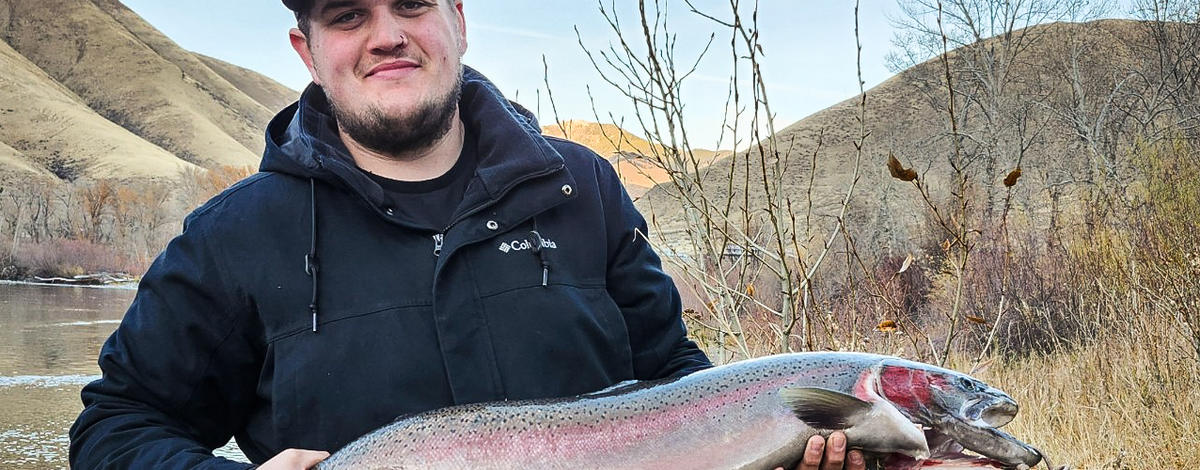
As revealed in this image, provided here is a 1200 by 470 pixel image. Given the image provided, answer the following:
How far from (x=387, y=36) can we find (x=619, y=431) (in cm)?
127

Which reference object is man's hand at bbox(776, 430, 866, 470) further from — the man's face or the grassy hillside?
the grassy hillside

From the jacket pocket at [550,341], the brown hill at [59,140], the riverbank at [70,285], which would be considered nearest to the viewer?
the jacket pocket at [550,341]

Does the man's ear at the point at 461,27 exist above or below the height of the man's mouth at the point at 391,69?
above

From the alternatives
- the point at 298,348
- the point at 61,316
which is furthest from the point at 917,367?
the point at 61,316

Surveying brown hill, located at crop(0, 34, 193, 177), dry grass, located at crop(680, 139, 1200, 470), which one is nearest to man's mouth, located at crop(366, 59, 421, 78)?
dry grass, located at crop(680, 139, 1200, 470)

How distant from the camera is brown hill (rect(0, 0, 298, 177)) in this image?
404ft

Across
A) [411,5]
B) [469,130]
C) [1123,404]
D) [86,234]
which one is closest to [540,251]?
[469,130]

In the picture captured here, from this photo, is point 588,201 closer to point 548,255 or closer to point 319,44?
point 548,255

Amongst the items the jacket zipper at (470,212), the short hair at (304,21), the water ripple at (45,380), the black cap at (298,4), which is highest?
the black cap at (298,4)

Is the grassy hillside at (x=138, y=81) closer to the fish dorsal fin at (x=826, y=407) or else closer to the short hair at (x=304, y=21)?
the short hair at (x=304, y=21)

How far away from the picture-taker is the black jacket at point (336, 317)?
239 cm

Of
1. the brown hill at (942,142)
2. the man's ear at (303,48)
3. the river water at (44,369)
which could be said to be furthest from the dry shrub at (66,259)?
the man's ear at (303,48)

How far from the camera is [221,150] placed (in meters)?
150

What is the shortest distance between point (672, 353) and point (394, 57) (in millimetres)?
1204
